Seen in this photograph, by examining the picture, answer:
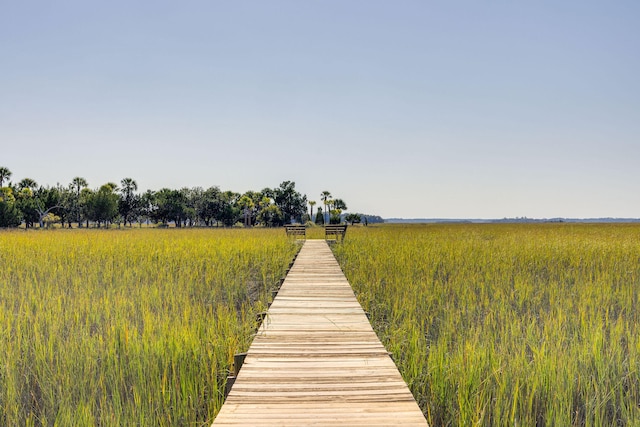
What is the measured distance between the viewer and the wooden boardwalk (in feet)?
7.88

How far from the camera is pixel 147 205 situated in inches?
3516

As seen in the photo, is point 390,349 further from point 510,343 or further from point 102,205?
point 102,205

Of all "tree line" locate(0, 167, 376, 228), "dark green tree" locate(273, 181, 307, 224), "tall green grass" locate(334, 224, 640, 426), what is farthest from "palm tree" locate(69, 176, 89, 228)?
"tall green grass" locate(334, 224, 640, 426)

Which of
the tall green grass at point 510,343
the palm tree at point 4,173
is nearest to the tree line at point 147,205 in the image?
the palm tree at point 4,173

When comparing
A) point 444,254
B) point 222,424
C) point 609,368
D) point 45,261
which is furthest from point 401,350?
point 45,261

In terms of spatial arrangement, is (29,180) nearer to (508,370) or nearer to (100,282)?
(100,282)

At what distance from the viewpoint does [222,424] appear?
2.29m

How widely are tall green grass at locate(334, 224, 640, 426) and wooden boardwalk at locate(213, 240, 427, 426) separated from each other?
13.1 inches

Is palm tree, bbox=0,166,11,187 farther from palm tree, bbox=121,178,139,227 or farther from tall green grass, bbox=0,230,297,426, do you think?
tall green grass, bbox=0,230,297,426

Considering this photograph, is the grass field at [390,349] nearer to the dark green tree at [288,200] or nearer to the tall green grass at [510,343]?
the tall green grass at [510,343]

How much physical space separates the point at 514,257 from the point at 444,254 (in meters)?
1.88

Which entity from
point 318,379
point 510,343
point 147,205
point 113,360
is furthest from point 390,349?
point 147,205

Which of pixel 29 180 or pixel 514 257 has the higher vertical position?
pixel 29 180

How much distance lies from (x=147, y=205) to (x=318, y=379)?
9617 centimetres
